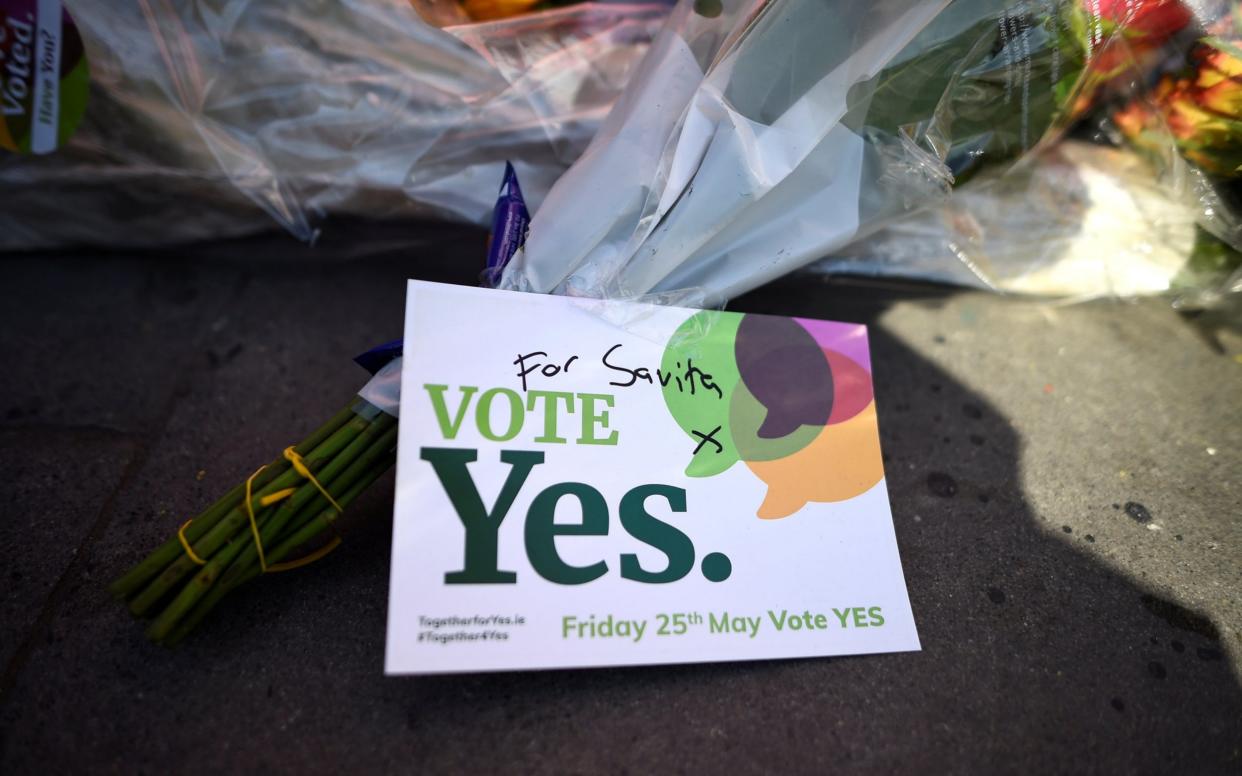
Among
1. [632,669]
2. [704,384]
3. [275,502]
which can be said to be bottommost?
[632,669]

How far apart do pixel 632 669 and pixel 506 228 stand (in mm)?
771

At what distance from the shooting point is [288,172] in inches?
57.7

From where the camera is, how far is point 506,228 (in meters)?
1.25

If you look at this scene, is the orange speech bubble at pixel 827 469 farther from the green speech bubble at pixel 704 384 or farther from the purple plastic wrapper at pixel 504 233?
the purple plastic wrapper at pixel 504 233

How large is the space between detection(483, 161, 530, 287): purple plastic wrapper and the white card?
0.40 ft

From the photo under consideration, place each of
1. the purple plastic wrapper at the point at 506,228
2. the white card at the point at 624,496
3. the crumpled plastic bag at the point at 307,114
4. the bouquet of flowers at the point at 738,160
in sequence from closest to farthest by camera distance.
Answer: the white card at the point at 624,496 < the bouquet of flowers at the point at 738,160 < the purple plastic wrapper at the point at 506,228 < the crumpled plastic bag at the point at 307,114

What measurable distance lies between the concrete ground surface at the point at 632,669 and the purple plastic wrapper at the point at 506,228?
0.30 m

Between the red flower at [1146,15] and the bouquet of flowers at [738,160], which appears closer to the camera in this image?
the bouquet of flowers at [738,160]

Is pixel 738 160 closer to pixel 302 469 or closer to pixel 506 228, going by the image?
pixel 506 228

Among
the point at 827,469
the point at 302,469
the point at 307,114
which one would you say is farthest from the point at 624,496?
the point at 307,114

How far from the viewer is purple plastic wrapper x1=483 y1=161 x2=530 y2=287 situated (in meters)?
1.22

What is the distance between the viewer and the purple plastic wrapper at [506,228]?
1.22 metres

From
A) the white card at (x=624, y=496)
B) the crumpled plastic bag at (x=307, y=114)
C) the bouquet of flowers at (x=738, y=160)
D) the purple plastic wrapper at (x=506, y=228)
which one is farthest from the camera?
the crumpled plastic bag at (x=307, y=114)

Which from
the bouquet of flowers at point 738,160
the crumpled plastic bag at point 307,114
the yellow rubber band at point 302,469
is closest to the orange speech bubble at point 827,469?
the bouquet of flowers at point 738,160
